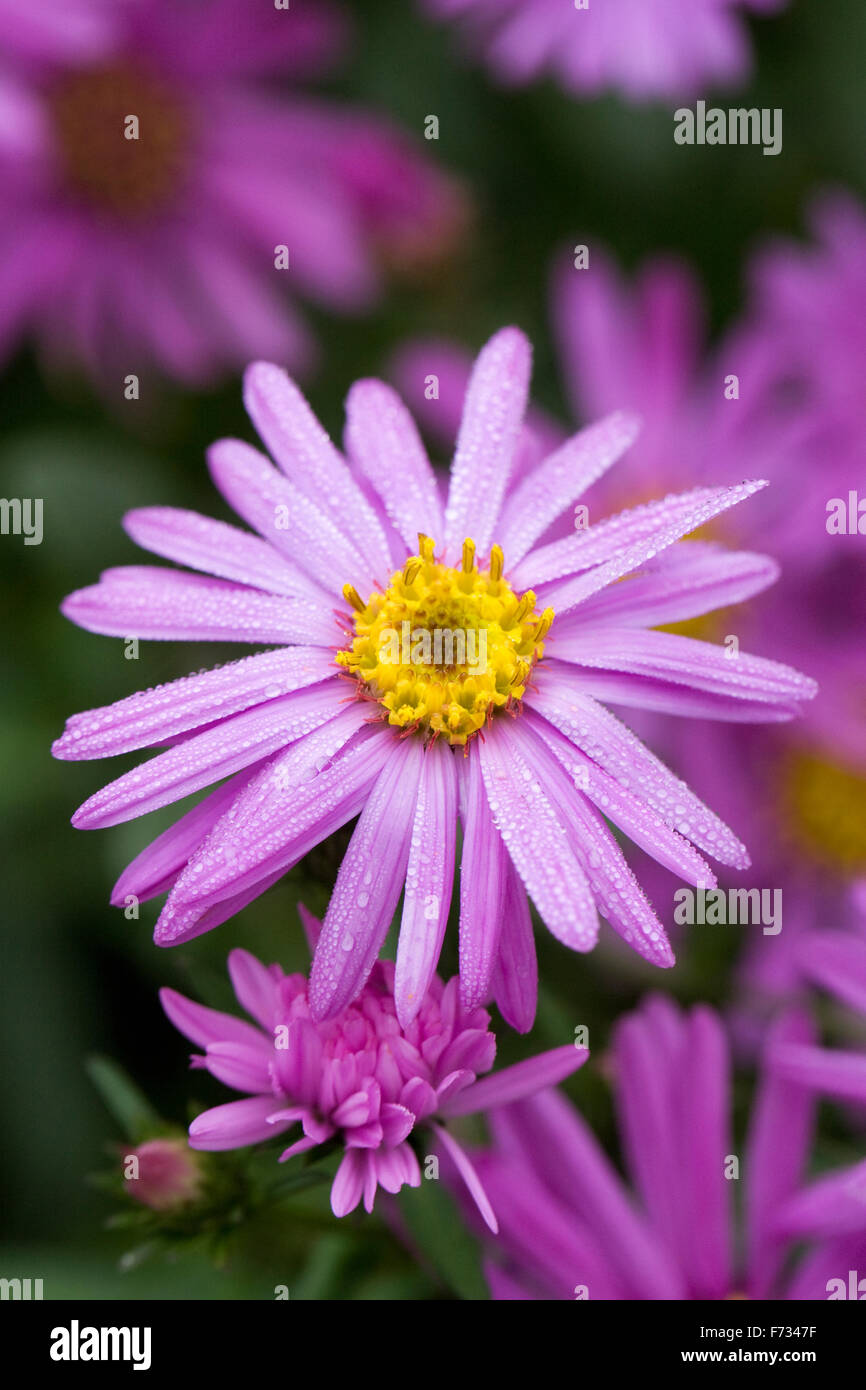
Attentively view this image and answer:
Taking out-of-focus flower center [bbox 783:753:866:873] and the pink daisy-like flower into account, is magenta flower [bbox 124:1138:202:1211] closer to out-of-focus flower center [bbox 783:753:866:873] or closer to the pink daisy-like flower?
the pink daisy-like flower

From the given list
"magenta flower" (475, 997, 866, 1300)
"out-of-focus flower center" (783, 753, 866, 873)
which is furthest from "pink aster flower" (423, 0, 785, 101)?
"magenta flower" (475, 997, 866, 1300)

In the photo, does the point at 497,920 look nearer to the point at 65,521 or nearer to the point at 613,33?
the point at 65,521

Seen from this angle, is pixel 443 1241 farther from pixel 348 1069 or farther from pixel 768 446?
pixel 768 446

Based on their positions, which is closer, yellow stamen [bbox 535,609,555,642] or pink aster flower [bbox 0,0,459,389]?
yellow stamen [bbox 535,609,555,642]

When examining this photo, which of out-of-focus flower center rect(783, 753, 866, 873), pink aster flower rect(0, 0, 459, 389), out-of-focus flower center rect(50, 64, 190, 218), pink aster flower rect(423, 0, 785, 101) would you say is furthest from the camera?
out-of-focus flower center rect(50, 64, 190, 218)

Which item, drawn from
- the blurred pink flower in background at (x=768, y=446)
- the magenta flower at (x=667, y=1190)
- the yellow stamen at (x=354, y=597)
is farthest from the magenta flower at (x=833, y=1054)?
the blurred pink flower in background at (x=768, y=446)

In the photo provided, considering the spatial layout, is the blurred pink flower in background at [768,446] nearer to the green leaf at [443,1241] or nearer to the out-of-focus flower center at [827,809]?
the out-of-focus flower center at [827,809]

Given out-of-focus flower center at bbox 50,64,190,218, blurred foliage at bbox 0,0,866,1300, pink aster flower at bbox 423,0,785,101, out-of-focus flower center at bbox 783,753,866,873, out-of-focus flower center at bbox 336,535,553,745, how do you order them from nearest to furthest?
1. out-of-focus flower center at bbox 336,535,553,745
2. blurred foliage at bbox 0,0,866,1300
3. pink aster flower at bbox 423,0,785,101
4. out-of-focus flower center at bbox 783,753,866,873
5. out-of-focus flower center at bbox 50,64,190,218
